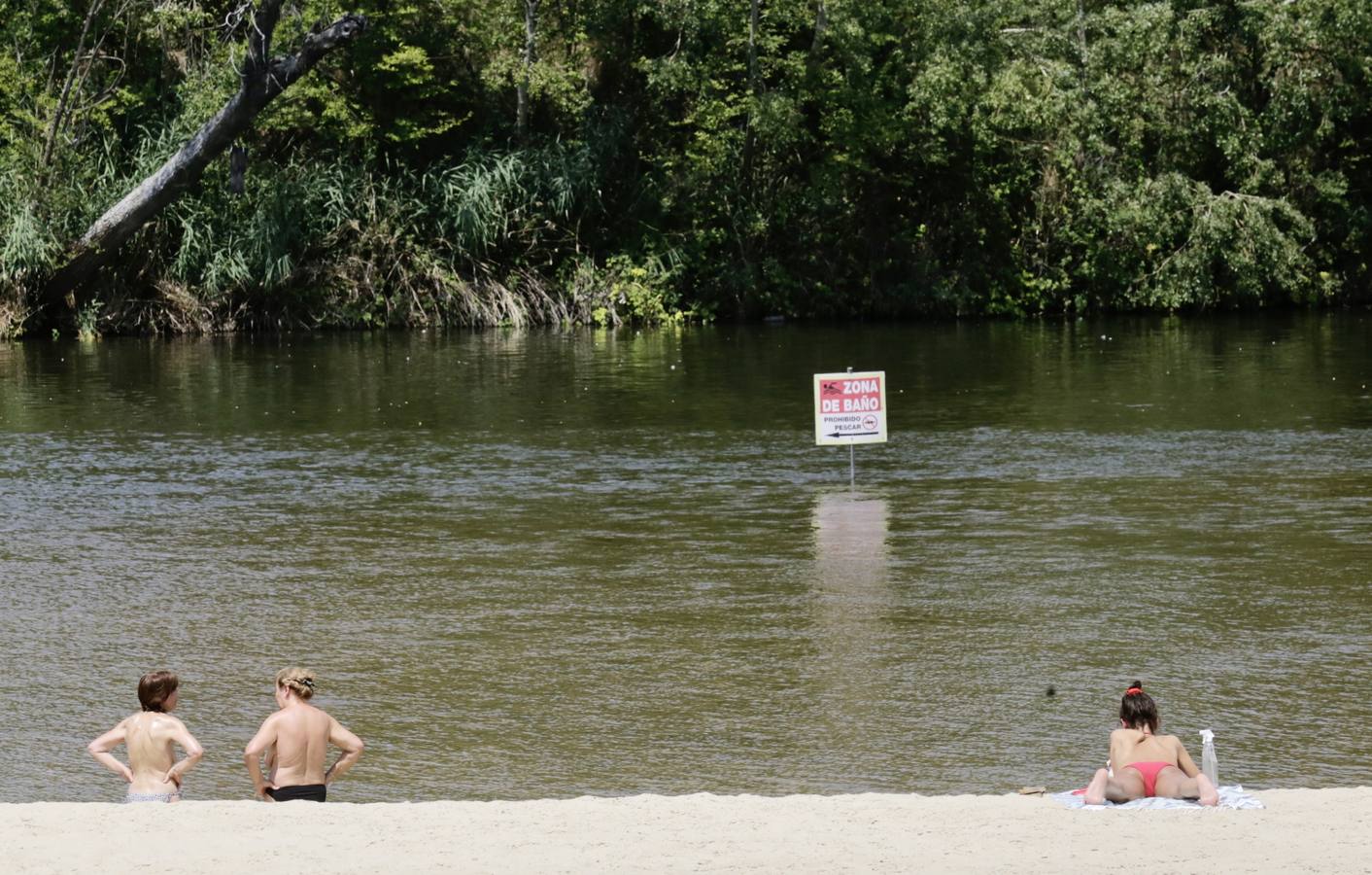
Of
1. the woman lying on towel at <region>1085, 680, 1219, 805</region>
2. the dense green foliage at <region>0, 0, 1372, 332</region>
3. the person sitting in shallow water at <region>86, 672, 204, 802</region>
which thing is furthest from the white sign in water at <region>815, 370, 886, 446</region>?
the dense green foliage at <region>0, 0, 1372, 332</region>

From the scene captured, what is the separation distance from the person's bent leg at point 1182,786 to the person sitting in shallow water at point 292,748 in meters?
Answer: 3.66

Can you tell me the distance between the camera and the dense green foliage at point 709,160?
38.2 m

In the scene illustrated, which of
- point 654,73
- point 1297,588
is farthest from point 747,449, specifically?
→ point 654,73

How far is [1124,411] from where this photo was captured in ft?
74.5

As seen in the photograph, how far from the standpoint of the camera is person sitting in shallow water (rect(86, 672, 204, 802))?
8586 mm

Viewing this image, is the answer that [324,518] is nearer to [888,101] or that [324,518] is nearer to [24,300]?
[24,300]

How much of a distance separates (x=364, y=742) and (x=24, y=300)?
29.1 metres

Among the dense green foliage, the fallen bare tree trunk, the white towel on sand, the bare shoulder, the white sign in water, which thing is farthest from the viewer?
the dense green foliage

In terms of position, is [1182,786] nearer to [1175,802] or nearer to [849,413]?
[1175,802]

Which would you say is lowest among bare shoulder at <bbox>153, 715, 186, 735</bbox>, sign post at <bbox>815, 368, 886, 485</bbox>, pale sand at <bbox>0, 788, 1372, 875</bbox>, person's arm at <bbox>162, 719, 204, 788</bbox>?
pale sand at <bbox>0, 788, 1372, 875</bbox>

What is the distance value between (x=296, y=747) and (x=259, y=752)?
190 millimetres

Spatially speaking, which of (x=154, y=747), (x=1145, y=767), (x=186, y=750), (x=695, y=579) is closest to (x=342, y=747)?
(x=186, y=750)

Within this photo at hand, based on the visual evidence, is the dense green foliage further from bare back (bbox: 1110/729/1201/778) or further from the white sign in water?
bare back (bbox: 1110/729/1201/778)

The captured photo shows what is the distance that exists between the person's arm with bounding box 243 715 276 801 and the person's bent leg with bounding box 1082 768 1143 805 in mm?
3551
